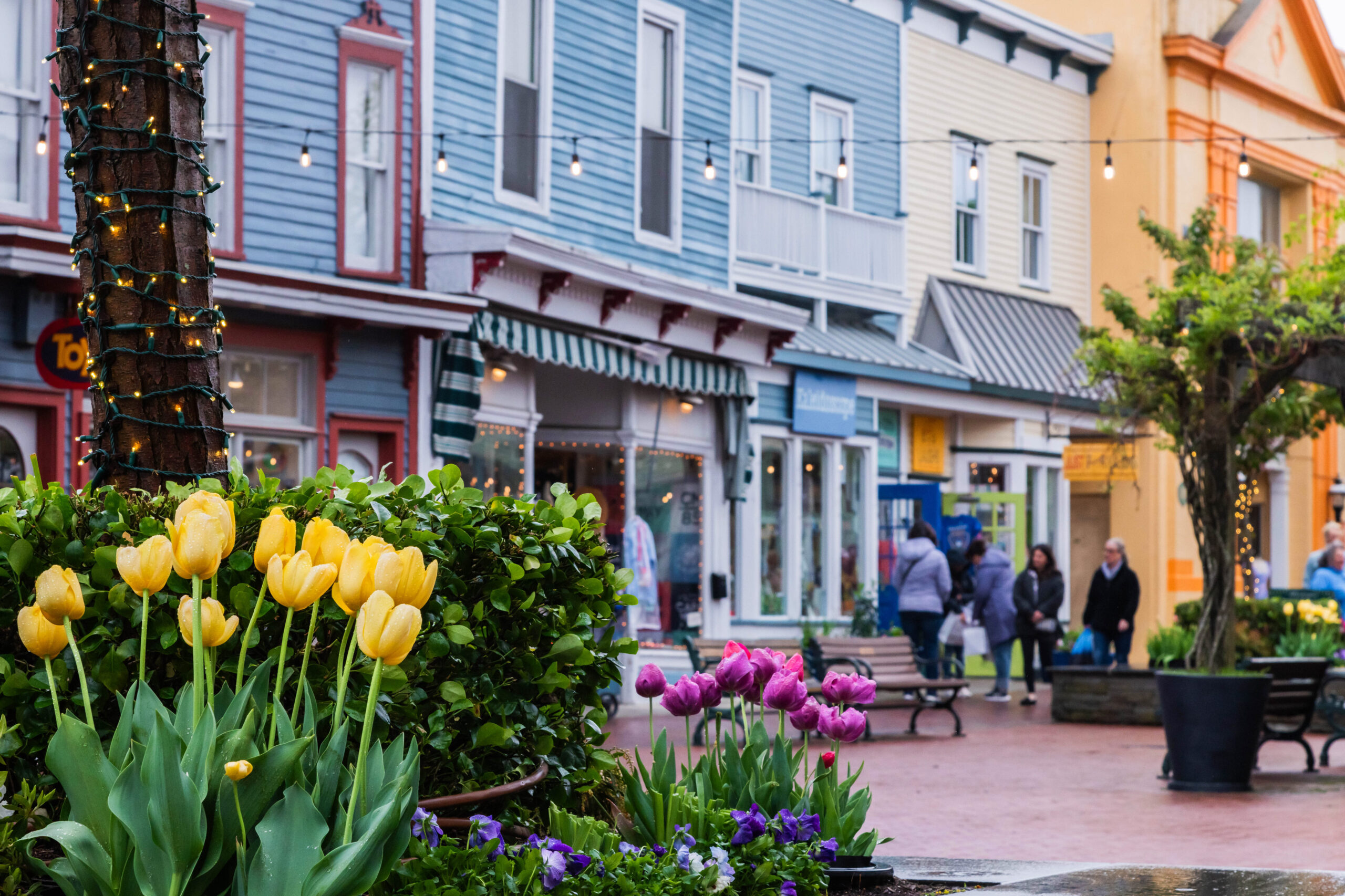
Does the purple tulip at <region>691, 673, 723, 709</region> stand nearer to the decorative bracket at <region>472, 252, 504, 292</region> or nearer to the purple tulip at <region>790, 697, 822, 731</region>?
the purple tulip at <region>790, 697, 822, 731</region>

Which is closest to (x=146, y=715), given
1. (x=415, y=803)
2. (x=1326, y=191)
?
(x=415, y=803)

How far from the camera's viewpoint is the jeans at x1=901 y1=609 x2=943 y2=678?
1962 centimetres

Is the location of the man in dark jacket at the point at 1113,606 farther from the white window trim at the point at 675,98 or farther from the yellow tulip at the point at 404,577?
the yellow tulip at the point at 404,577

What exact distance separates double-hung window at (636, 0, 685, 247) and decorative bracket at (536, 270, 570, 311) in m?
2.75

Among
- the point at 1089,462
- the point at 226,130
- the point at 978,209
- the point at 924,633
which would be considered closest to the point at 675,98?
the point at 226,130

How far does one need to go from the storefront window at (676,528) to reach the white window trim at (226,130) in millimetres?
5917

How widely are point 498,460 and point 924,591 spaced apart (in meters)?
5.11

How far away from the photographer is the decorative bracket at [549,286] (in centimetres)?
1662

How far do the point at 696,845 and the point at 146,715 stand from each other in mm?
1552

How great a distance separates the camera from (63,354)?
44.4 ft

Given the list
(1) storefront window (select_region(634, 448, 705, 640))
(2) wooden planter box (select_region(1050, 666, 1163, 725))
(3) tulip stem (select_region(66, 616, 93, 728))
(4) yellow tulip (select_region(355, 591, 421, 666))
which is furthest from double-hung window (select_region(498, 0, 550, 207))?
(4) yellow tulip (select_region(355, 591, 421, 666))

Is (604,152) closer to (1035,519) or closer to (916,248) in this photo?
(916,248)

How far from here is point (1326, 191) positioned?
3086 cm

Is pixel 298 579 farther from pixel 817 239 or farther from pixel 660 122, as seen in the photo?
pixel 817 239
